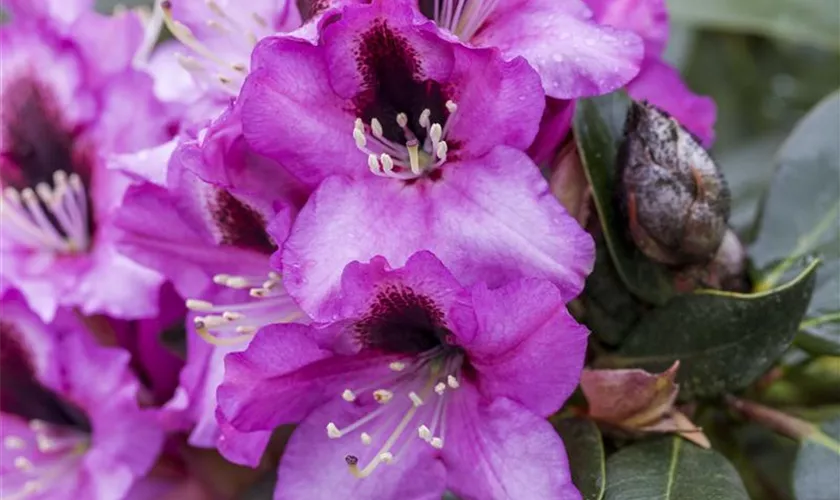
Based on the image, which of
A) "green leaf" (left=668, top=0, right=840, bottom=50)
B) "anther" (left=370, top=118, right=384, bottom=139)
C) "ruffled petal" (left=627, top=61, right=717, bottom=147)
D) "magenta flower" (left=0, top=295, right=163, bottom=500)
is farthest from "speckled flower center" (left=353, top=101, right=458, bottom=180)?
"green leaf" (left=668, top=0, right=840, bottom=50)

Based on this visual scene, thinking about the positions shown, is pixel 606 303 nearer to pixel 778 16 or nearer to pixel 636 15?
pixel 636 15

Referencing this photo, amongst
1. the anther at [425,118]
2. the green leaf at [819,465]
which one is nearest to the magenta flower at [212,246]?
the anther at [425,118]

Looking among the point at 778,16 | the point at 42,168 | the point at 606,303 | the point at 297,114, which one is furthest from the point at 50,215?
the point at 778,16

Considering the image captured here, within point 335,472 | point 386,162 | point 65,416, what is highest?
point 386,162

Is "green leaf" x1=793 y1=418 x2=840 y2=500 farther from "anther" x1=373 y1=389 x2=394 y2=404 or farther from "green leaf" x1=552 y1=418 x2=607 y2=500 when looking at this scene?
"anther" x1=373 y1=389 x2=394 y2=404

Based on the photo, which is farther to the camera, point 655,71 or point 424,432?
point 655,71

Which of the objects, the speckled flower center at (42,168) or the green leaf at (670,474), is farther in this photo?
the speckled flower center at (42,168)

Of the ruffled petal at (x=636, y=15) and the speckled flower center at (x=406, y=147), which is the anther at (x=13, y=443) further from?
the ruffled petal at (x=636, y=15)
